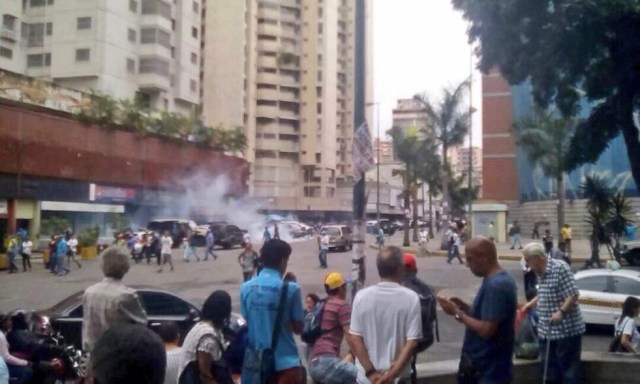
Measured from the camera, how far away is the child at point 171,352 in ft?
17.0

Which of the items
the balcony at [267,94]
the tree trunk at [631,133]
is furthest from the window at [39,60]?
the tree trunk at [631,133]

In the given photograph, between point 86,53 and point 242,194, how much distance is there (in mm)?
17018

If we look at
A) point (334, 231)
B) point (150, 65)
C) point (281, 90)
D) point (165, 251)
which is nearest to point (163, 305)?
point (165, 251)

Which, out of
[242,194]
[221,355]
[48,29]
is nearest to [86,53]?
[48,29]

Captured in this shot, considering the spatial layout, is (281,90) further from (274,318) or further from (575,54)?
(274,318)

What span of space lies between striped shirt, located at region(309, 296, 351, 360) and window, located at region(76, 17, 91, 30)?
51.8 m

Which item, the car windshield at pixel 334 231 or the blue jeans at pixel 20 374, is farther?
the car windshield at pixel 334 231

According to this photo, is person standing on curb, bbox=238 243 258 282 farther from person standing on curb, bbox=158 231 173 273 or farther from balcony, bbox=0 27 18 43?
balcony, bbox=0 27 18 43

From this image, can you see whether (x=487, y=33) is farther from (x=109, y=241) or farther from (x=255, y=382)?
(x=109, y=241)

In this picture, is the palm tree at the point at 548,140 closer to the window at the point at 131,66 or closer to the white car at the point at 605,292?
the white car at the point at 605,292

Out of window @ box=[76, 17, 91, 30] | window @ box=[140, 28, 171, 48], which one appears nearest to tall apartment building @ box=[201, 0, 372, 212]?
window @ box=[140, 28, 171, 48]

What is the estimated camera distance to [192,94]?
6538 cm

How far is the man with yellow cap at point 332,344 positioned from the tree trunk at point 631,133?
14666 millimetres

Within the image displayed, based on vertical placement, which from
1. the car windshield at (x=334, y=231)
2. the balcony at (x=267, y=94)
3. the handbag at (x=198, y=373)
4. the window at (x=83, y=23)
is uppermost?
the balcony at (x=267, y=94)
